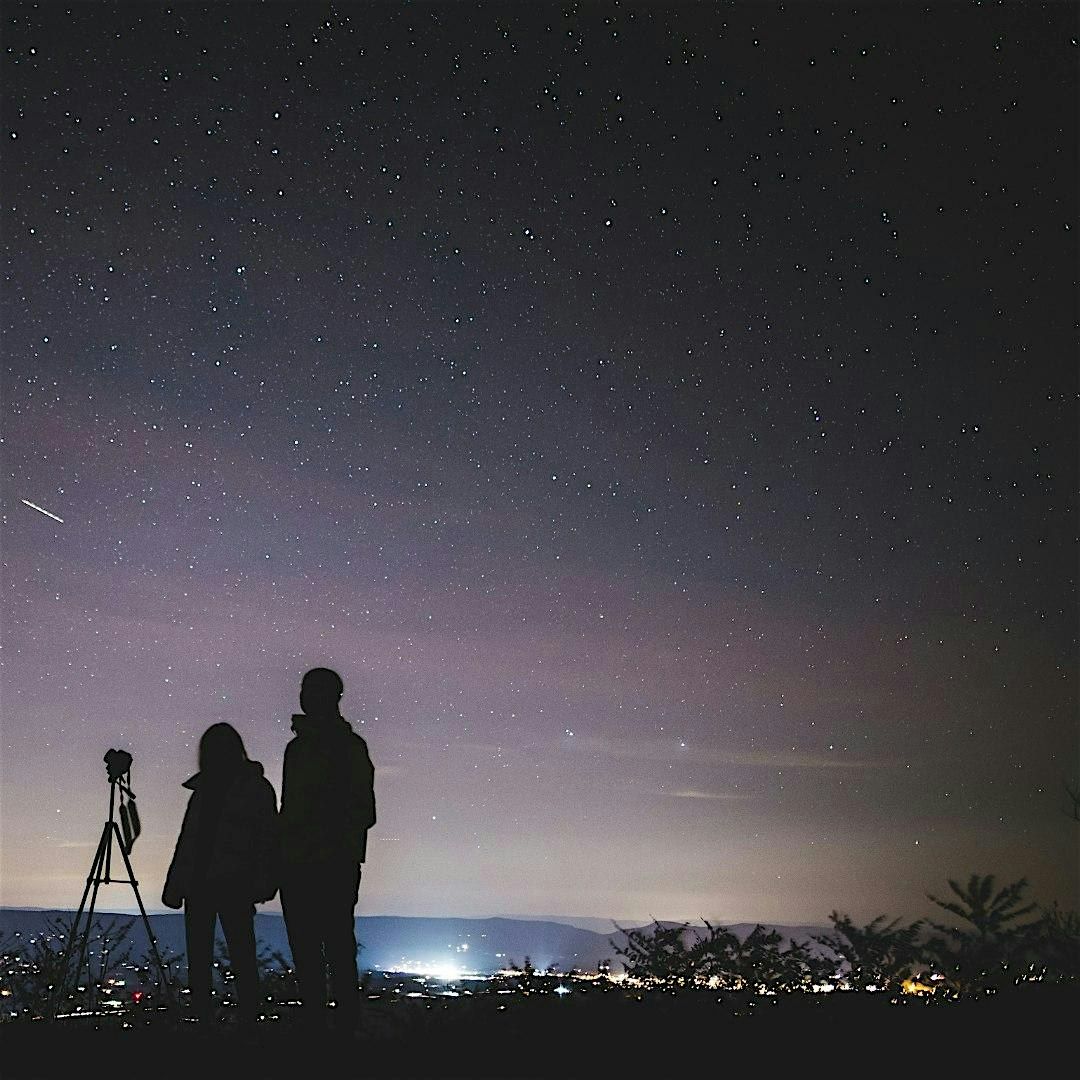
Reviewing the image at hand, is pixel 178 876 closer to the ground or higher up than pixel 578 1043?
higher up

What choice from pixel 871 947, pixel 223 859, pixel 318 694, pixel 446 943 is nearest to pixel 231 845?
pixel 223 859

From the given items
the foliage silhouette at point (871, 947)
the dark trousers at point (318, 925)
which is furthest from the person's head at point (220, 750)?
the foliage silhouette at point (871, 947)

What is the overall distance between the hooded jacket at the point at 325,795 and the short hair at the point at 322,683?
12 cm

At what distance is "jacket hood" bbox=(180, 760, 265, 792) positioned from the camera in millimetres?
6742

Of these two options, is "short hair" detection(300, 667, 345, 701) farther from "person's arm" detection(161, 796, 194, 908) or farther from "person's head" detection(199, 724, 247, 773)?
"person's arm" detection(161, 796, 194, 908)

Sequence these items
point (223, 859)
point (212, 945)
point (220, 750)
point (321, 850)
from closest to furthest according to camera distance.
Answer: point (321, 850), point (223, 859), point (220, 750), point (212, 945)

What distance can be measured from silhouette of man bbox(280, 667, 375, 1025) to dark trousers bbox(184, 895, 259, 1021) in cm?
68

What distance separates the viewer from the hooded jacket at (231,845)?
21.8 feet

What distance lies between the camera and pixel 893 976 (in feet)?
45.0

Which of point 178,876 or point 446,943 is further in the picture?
point 446,943

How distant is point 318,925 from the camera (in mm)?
6121

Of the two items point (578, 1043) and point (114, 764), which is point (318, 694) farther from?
point (114, 764)

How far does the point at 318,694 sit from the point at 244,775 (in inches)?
33.1

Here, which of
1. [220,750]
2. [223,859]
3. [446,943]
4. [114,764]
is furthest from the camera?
[446,943]
